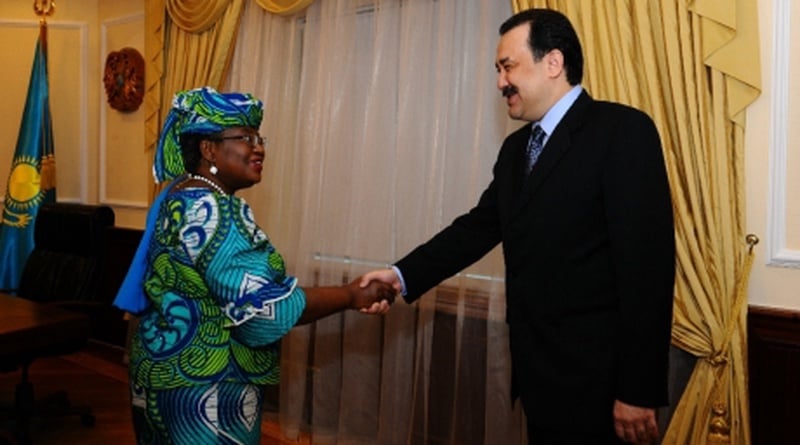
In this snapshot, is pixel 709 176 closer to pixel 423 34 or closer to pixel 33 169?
pixel 423 34

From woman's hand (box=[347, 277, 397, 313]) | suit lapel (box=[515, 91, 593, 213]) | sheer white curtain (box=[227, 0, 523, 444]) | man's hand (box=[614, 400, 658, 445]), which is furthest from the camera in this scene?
sheer white curtain (box=[227, 0, 523, 444])

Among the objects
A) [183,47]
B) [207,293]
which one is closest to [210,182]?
[207,293]

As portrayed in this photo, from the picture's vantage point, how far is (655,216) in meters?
1.71

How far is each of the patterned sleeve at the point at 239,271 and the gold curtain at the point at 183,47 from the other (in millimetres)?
2824

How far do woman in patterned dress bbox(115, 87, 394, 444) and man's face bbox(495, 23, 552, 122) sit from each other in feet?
2.13

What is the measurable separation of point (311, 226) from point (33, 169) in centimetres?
261

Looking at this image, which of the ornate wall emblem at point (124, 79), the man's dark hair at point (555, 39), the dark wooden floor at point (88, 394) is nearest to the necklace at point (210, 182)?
the man's dark hair at point (555, 39)

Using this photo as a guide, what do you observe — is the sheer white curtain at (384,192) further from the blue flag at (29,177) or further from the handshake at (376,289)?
the blue flag at (29,177)

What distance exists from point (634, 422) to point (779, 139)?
1.22 meters

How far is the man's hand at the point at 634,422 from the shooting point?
1.68 meters

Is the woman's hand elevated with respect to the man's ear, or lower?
lower

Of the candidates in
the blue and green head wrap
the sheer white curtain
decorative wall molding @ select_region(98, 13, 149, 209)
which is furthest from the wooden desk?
decorative wall molding @ select_region(98, 13, 149, 209)

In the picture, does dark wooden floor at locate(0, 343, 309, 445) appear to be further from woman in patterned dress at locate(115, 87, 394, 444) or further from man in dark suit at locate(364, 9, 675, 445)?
man in dark suit at locate(364, 9, 675, 445)

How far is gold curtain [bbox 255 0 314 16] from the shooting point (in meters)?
3.89
